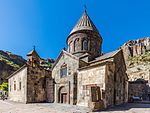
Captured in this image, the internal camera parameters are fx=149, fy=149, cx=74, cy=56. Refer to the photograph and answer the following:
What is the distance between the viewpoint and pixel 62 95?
22.5 metres

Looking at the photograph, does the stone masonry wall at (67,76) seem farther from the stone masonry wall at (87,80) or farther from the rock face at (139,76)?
the rock face at (139,76)

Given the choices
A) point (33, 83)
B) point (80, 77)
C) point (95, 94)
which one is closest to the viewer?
point (95, 94)

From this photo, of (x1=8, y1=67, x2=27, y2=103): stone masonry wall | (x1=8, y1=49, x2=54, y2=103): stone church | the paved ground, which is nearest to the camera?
the paved ground

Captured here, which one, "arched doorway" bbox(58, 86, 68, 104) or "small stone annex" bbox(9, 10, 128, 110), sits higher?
"small stone annex" bbox(9, 10, 128, 110)

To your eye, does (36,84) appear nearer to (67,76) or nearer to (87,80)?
(67,76)

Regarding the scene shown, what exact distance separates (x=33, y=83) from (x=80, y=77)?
8671 millimetres

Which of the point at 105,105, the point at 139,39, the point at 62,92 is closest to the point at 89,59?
the point at 62,92

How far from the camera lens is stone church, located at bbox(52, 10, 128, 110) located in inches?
650

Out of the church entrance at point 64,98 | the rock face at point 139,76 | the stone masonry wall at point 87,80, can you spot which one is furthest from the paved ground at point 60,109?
the rock face at point 139,76

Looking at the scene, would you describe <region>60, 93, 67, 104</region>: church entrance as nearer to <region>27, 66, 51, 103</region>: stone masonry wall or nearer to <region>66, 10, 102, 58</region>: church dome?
<region>27, 66, 51, 103</region>: stone masonry wall

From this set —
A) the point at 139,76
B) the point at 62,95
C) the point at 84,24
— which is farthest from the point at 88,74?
the point at 139,76

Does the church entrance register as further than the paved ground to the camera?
Yes

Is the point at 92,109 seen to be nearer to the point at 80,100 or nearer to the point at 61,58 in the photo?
the point at 80,100

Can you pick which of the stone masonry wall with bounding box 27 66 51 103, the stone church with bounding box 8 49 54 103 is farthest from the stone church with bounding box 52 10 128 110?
the stone masonry wall with bounding box 27 66 51 103
